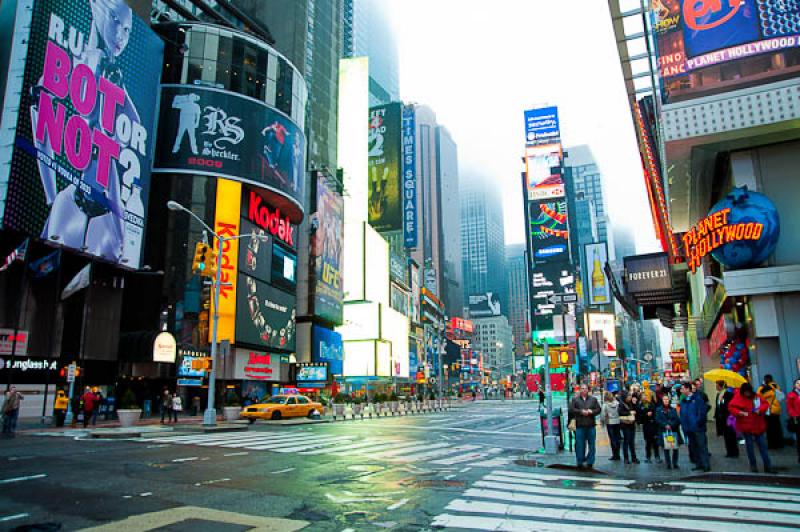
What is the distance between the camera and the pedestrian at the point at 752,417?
39.0ft

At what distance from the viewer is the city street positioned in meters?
7.41

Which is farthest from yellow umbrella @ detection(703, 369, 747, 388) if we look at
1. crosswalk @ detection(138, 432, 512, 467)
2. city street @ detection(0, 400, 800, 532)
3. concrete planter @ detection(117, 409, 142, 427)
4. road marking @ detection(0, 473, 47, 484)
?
concrete planter @ detection(117, 409, 142, 427)

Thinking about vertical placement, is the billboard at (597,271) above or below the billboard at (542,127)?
below

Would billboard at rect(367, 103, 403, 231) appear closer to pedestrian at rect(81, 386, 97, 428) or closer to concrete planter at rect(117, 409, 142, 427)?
concrete planter at rect(117, 409, 142, 427)

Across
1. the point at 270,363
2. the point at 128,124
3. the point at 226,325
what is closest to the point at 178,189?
the point at 128,124

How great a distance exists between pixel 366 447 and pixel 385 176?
7919 cm

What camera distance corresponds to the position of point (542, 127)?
454 ft

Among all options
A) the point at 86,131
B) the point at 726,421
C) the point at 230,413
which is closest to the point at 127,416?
the point at 230,413

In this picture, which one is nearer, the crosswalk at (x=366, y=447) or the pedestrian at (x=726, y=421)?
the pedestrian at (x=726, y=421)

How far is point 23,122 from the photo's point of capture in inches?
1193

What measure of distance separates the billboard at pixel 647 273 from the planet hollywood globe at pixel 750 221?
35.2 feet

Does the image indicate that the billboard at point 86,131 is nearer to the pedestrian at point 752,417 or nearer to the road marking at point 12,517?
the road marking at point 12,517

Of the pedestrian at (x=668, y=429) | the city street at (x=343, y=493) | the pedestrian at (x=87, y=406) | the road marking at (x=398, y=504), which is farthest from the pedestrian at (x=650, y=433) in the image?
the pedestrian at (x=87, y=406)

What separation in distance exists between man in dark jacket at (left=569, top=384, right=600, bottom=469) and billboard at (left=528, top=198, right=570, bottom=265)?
124872 millimetres
